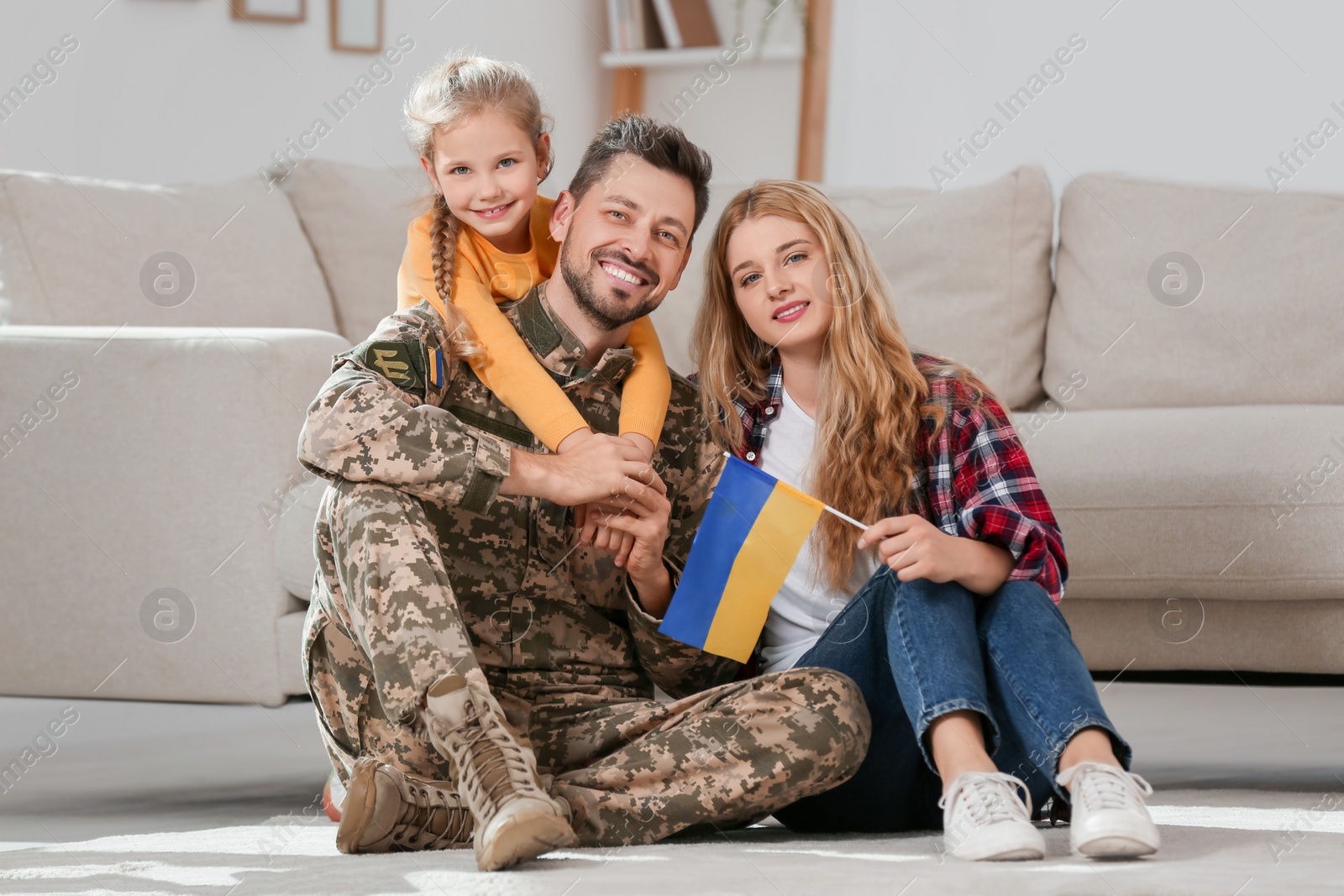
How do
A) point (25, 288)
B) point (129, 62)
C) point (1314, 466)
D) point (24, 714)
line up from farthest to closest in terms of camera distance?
point (129, 62) < point (24, 714) < point (25, 288) < point (1314, 466)

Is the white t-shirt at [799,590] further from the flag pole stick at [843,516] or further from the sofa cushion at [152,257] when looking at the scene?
the sofa cushion at [152,257]

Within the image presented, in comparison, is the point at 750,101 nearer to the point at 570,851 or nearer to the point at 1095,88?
the point at 1095,88

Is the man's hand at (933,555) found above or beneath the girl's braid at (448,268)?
beneath

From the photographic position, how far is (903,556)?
4.34ft

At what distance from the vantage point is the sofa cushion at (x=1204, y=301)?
2354mm

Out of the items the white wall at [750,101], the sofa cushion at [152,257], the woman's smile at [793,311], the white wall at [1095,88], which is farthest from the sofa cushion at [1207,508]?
the white wall at [750,101]

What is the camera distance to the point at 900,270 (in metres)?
2.51

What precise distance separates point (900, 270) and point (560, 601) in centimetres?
126

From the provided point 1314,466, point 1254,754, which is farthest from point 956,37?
point 1254,754

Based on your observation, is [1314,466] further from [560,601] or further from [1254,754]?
[560,601]

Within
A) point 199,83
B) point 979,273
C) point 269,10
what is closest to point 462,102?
point 979,273

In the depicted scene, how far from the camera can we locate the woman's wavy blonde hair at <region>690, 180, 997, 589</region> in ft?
4.95

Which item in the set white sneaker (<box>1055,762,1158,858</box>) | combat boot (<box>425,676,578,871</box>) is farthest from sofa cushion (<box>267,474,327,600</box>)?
white sneaker (<box>1055,762,1158,858</box>)

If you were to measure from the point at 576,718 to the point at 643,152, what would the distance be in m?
0.72
